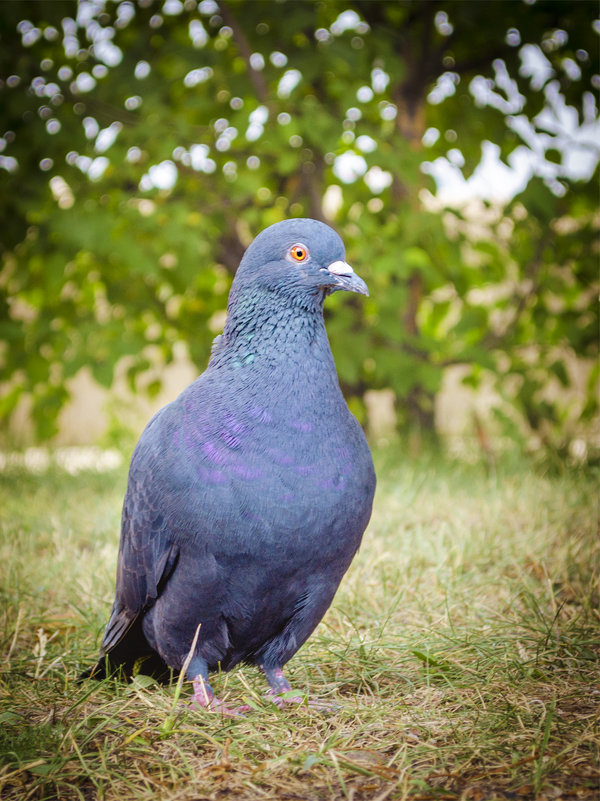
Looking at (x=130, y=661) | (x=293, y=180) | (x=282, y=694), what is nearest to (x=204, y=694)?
(x=282, y=694)

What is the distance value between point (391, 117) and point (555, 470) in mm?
2463

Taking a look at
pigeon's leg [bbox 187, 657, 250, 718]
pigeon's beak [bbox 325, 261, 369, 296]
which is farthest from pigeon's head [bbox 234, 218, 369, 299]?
pigeon's leg [bbox 187, 657, 250, 718]

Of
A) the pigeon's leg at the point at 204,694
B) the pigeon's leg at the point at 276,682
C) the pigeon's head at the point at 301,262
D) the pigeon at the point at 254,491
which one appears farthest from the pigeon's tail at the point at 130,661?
the pigeon's head at the point at 301,262

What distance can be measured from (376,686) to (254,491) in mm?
638

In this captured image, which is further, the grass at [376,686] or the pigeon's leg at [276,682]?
the pigeon's leg at [276,682]

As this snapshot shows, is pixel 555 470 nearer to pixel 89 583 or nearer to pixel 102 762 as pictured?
pixel 89 583

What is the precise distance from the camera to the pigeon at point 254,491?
177cm

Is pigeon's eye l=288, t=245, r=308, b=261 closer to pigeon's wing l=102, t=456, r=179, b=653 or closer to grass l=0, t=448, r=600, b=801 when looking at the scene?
pigeon's wing l=102, t=456, r=179, b=653

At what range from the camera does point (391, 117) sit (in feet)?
16.6

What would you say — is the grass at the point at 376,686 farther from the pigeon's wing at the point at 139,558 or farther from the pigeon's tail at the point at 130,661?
the pigeon's wing at the point at 139,558

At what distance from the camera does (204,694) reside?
1.89 metres

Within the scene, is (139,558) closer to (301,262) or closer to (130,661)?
(130,661)

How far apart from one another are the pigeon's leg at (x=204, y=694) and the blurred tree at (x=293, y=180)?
2.29 metres

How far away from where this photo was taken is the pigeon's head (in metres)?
1.93
